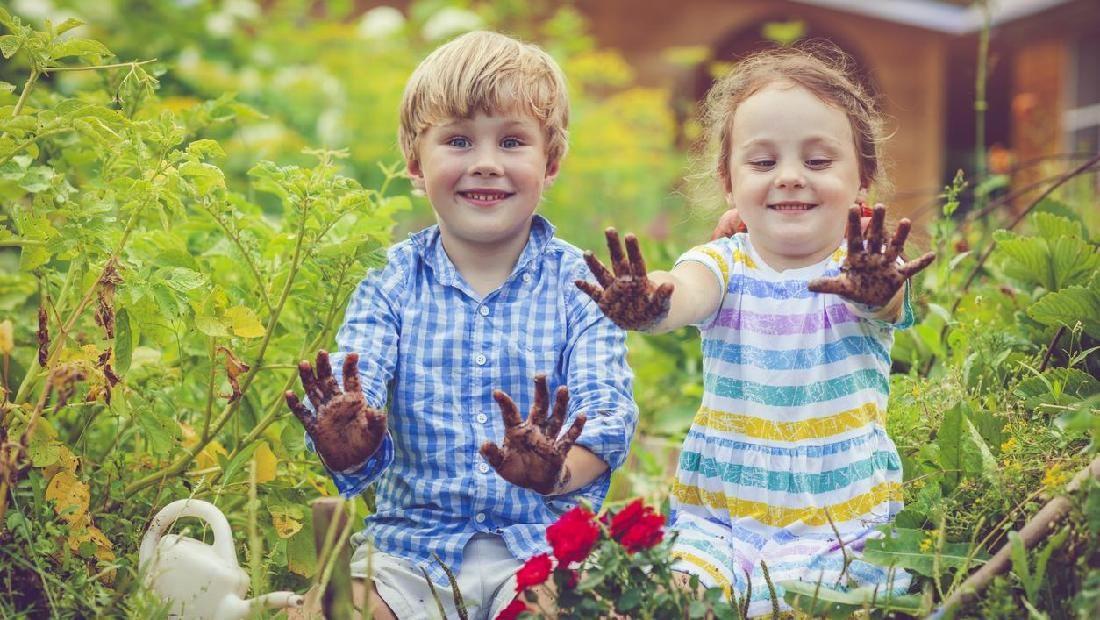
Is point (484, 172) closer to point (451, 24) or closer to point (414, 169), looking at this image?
point (414, 169)

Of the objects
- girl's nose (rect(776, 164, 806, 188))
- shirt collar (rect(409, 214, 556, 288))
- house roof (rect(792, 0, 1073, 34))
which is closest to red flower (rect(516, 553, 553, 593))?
shirt collar (rect(409, 214, 556, 288))

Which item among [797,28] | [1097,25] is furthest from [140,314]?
[1097,25]

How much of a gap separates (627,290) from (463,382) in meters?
0.50

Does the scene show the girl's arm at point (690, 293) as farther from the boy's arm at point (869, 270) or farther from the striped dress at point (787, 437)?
the boy's arm at point (869, 270)

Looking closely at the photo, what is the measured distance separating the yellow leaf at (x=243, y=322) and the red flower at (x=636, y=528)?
0.79 m

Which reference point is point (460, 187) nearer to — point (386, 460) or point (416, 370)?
point (416, 370)

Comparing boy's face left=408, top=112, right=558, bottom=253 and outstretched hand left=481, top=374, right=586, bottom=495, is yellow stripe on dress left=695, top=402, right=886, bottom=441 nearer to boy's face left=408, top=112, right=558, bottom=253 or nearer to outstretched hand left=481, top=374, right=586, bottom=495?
outstretched hand left=481, top=374, right=586, bottom=495

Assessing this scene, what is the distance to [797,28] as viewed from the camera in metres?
4.44

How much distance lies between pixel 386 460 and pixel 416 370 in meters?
0.21

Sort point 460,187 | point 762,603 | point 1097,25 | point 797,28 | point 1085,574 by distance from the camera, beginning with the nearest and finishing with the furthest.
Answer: point 1085,574 < point 762,603 < point 460,187 < point 797,28 < point 1097,25

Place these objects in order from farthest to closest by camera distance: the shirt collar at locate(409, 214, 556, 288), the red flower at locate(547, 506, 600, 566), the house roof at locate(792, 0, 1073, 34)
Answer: the house roof at locate(792, 0, 1073, 34) → the shirt collar at locate(409, 214, 556, 288) → the red flower at locate(547, 506, 600, 566)

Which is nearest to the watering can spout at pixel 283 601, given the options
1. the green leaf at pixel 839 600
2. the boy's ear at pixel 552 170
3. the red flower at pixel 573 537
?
the red flower at pixel 573 537

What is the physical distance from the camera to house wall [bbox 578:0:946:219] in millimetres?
9297

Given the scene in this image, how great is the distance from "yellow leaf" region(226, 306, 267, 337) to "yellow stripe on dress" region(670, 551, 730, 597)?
0.87m
